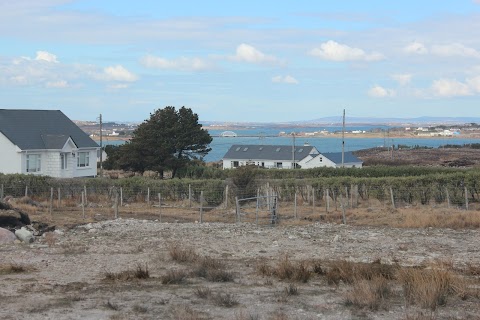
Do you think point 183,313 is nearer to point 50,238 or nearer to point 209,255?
point 209,255

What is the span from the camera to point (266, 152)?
89.6 meters

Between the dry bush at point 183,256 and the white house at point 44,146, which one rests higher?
the white house at point 44,146

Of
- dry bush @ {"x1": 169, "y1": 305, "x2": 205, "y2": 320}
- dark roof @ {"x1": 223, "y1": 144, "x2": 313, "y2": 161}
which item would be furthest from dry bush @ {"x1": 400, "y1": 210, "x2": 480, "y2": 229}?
dark roof @ {"x1": 223, "y1": 144, "x2": 313, "y2": 161}

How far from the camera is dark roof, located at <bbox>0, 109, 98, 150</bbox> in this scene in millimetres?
49969

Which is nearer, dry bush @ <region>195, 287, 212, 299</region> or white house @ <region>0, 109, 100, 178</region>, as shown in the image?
dry bush @ <region>195, 287, 212, 299</region>

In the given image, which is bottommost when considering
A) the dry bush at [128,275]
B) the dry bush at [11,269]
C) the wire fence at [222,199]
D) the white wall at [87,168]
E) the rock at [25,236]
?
the wire fence at [222,199]

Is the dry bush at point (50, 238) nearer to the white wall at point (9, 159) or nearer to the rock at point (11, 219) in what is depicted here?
the rock at point (11, 219)

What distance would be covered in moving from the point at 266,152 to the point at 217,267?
242ft

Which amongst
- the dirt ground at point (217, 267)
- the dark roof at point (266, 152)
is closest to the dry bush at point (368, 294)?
the dirt ground at point (217, 267)

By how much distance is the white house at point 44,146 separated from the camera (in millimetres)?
49250

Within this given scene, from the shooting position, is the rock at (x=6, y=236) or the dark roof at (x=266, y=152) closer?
the rock at (x=6, y=236)

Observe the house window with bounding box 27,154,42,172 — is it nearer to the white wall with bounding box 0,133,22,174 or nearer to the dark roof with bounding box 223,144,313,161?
the white wall with bounding box 0,133,22,174

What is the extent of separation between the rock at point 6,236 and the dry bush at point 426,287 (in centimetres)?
1310

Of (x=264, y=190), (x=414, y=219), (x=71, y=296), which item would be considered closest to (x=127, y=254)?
(x=71, y=296)
